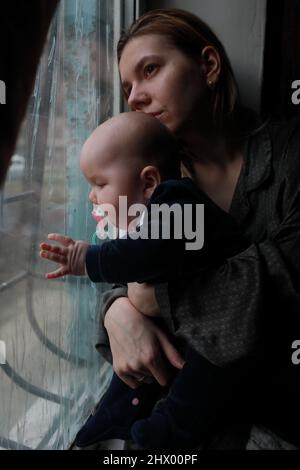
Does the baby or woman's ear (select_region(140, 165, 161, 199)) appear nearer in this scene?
the baby

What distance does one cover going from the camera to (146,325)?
2.57 feet

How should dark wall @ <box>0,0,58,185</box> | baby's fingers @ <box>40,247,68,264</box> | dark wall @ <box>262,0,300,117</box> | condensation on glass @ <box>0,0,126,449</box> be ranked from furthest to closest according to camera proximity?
dark wall @ <box>262,0,300,117</box>, condensation on glass @ <box>0,0,126,449</box>, baby's fingers @ <box>40,247,68,264</box>, dark wall @ <box>0,0,58,185</box>

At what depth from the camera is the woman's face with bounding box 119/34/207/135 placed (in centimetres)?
86

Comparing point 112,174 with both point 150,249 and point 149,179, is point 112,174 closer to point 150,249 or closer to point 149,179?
point 149,179

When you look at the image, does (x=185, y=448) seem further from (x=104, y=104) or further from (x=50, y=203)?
(x=104, y=104)

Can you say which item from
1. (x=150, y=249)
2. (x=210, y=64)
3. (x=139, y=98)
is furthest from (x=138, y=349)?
(x=210, y=64)

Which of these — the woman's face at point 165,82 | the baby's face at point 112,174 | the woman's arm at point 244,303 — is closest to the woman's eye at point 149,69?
the woman's face at point 165,82

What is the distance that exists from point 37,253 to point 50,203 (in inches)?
4.5

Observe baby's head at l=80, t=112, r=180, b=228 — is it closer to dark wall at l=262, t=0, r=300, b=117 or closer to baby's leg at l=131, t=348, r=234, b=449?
baby's leg at l=131, t=348, r=234, b=449

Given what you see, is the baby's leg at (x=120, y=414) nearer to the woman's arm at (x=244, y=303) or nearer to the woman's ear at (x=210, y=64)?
the woman's arm at (x=244, y=303)

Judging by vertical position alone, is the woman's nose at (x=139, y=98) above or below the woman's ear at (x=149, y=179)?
above

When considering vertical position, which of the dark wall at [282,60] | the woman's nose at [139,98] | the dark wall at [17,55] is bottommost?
the dark wall at [17,55]

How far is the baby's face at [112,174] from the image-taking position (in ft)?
2.40

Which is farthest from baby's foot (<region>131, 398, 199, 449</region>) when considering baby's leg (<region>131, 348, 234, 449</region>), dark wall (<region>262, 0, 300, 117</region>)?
dark wall (<region>262, 0, 300, 117</region>)
